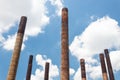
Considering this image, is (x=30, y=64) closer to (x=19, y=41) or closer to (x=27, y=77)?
(x=27, y=77)

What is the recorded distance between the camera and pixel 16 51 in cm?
1662

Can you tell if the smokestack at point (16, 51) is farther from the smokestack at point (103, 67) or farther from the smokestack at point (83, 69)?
the smokestack at point (103, 67)

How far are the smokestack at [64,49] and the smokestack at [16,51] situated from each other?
3661 millimetres

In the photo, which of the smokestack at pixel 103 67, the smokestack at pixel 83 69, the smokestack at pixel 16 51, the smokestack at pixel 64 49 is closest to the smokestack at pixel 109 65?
the smokestack at pixel 103 67

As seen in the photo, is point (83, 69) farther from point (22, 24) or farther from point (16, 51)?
point (16, 51)

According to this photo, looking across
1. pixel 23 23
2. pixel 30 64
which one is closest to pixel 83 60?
pixel 30 64

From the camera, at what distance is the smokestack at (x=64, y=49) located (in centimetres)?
1386

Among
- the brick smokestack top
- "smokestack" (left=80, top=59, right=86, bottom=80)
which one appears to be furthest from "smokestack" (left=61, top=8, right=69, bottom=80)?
"smokestack" (left=80, top=59, right=86, bottom=80)

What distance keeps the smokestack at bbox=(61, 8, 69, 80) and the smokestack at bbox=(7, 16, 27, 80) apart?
12.0 ft

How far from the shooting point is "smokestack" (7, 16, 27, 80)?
15.8 m

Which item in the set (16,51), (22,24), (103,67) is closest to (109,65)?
(103,67)

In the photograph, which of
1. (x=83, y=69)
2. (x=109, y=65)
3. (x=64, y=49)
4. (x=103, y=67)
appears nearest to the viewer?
(x=64, y=49)

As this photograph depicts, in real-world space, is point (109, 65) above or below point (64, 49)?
above

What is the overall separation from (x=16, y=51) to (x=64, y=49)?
4028 mm
